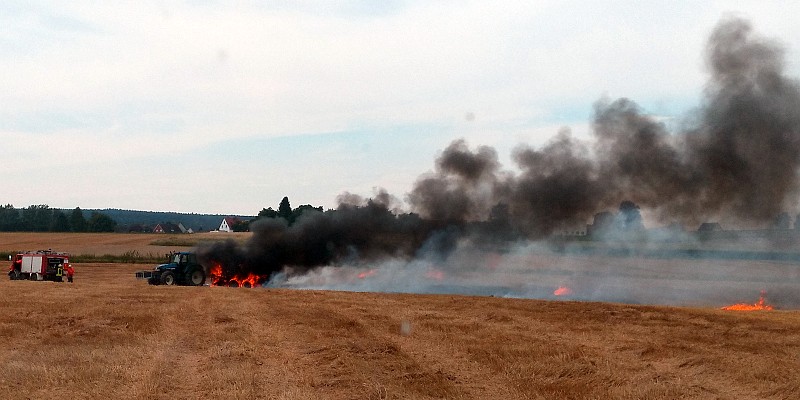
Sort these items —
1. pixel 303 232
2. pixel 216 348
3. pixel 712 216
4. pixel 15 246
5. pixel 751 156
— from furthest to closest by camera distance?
pixel 15 246
pixel 303 232
pixel 712 216
pixel 751 156
pixel 216 348

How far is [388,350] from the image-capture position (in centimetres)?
1806

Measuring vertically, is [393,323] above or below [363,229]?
below

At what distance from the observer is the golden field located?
1373 centimetres

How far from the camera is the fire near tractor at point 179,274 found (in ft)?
141

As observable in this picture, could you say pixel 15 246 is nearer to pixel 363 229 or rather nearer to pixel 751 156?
pixel 363 229

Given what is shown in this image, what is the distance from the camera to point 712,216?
4044 cm

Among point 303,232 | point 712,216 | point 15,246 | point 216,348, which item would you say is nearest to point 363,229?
point 303,232

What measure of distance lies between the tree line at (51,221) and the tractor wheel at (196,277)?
112 metres

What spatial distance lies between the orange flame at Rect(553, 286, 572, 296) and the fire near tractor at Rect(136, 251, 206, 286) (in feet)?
67.7

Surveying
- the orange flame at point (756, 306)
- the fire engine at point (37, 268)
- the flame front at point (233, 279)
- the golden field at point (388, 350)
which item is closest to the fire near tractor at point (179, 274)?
the flame front at point (233, 279)

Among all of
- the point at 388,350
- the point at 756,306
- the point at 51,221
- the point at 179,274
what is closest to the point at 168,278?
the point at 179,274

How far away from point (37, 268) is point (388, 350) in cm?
3649

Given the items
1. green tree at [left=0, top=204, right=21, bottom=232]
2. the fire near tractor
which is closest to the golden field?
the fire near tractor

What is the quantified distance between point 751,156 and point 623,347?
922 inches
